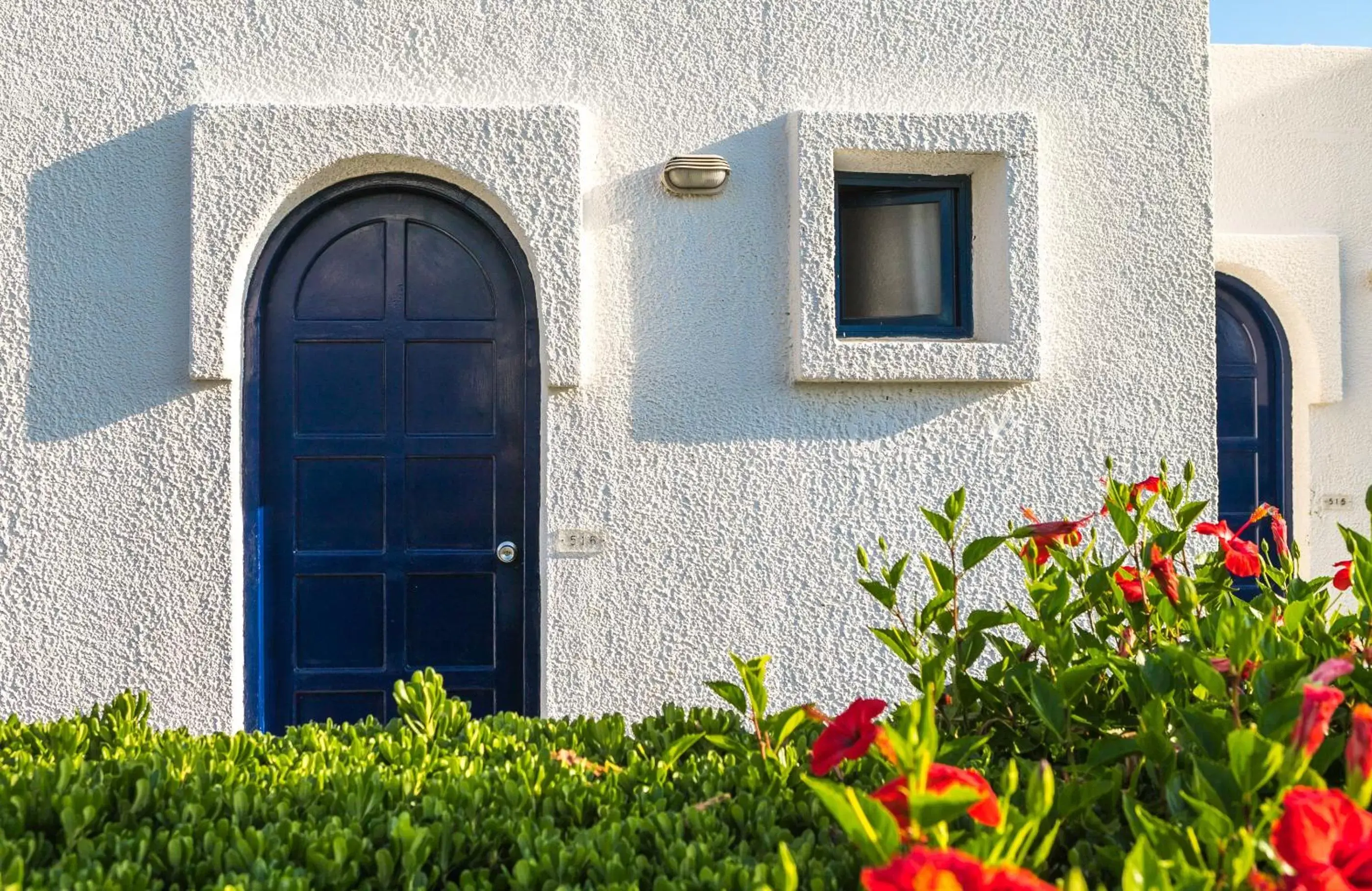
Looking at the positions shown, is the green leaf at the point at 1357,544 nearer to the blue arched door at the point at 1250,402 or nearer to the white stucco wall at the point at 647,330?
the white stucco wall at the point at 647,330

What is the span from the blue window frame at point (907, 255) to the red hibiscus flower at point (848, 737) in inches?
116

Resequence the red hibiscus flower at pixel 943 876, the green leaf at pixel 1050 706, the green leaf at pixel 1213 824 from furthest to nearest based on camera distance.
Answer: the green leaf at pixel 1050 706
the green leaf at pixel 1213 824
the red hibiscus flower at pixel 943 876

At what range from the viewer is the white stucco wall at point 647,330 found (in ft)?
12.7

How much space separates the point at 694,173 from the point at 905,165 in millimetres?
890

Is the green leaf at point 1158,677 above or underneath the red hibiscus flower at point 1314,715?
underneath

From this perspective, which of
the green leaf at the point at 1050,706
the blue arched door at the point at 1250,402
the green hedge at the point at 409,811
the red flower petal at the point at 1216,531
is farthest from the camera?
the blue arched door at the point at 1250,402

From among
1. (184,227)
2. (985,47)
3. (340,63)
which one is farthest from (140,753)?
(985,47)

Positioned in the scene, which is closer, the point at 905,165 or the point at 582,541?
the point at 582,541

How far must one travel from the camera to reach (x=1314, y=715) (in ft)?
3.16

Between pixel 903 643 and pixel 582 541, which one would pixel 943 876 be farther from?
pixel 582 541

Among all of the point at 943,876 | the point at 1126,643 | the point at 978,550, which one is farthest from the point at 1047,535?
the point at 943,876

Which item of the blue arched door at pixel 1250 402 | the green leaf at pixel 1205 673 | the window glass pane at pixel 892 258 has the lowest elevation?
the green leaf at pixel 1205 673

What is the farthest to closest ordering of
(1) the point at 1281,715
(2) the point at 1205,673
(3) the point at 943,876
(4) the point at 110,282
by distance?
(4) the point at 110,282 → (2) the point at 1205,673 → (1) the point at 1281,715 → (3) the point at 943,876

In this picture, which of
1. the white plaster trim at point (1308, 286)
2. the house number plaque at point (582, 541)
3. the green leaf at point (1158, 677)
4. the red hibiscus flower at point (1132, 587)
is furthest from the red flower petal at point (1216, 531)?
the white plaster trim at point (1308, 286)
